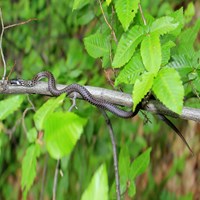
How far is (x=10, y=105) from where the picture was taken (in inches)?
60.3

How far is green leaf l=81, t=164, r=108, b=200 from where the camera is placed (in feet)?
2.96

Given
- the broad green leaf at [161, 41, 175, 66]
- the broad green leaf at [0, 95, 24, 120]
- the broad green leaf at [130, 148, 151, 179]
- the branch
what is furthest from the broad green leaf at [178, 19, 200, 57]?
the broad green leaf at [0, 95, 24, 120]

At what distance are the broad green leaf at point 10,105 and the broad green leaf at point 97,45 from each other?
2.31ft

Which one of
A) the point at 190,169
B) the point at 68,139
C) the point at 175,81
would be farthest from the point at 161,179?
the point at 68,139

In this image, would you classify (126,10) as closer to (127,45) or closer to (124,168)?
(127,45)

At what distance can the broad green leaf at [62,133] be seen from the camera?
952mm

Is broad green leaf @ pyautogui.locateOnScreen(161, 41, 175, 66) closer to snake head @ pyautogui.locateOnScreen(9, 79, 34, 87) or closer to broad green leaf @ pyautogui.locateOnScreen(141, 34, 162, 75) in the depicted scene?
broad green leaf @ pyautogui.locateOnScreen(141, 34, 162, 75)

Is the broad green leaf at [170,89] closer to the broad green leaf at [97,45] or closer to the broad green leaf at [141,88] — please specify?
the broad green leaf at [141,88]

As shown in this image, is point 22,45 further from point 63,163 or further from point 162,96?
point 162,96

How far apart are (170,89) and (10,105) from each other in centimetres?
60

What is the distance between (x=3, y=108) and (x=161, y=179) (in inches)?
178

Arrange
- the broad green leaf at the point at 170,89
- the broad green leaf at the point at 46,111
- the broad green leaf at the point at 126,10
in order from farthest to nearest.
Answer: the broad green leaf at the point at 126,10 < the broad green leaf at the point at 170,89 < the broad green leaf at the point at 46,111

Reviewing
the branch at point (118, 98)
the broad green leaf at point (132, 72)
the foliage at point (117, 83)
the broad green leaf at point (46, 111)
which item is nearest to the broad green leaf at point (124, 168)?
the foliage at point (117, 83)

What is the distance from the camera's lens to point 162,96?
142cm
